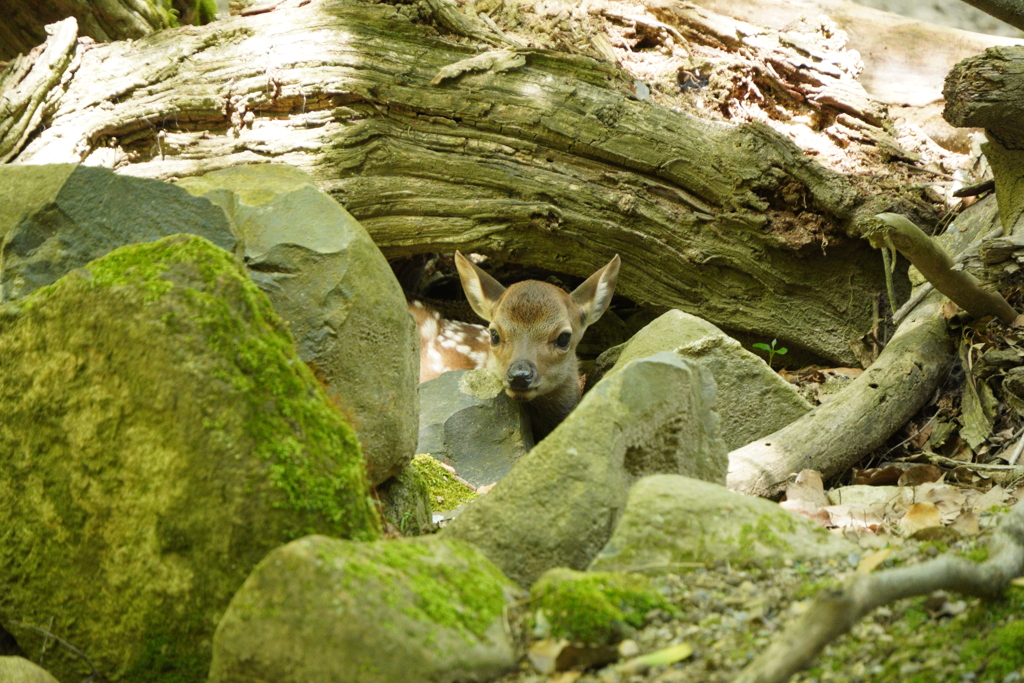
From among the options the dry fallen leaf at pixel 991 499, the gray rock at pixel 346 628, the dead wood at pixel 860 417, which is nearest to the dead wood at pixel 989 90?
the dead wood at pixel 860 417

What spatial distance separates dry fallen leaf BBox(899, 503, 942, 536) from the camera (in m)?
3.28

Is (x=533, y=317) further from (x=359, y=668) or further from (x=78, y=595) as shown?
(x=359, y=668)

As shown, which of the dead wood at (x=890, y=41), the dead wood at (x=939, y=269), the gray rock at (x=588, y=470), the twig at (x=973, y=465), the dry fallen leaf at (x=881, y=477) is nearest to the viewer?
the gray rock at (x=588, y=470)

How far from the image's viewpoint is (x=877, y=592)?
176cm

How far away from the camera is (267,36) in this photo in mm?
6422

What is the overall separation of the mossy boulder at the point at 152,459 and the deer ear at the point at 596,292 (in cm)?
381

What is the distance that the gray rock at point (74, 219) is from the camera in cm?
296

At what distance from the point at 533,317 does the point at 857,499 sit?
2.56 metres

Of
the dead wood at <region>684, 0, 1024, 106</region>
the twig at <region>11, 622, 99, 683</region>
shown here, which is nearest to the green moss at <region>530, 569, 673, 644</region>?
the twig at <region>11, 622, 99, 683</region>

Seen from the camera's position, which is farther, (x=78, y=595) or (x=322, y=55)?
(x=322, y=55)

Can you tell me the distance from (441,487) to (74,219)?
237cm

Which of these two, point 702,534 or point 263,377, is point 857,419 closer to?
point 702,534

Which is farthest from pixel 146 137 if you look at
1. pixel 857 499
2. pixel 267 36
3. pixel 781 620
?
pixel 781 620

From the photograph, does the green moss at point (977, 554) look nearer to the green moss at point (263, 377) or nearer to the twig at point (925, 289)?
the green moss at point (263, 377)
